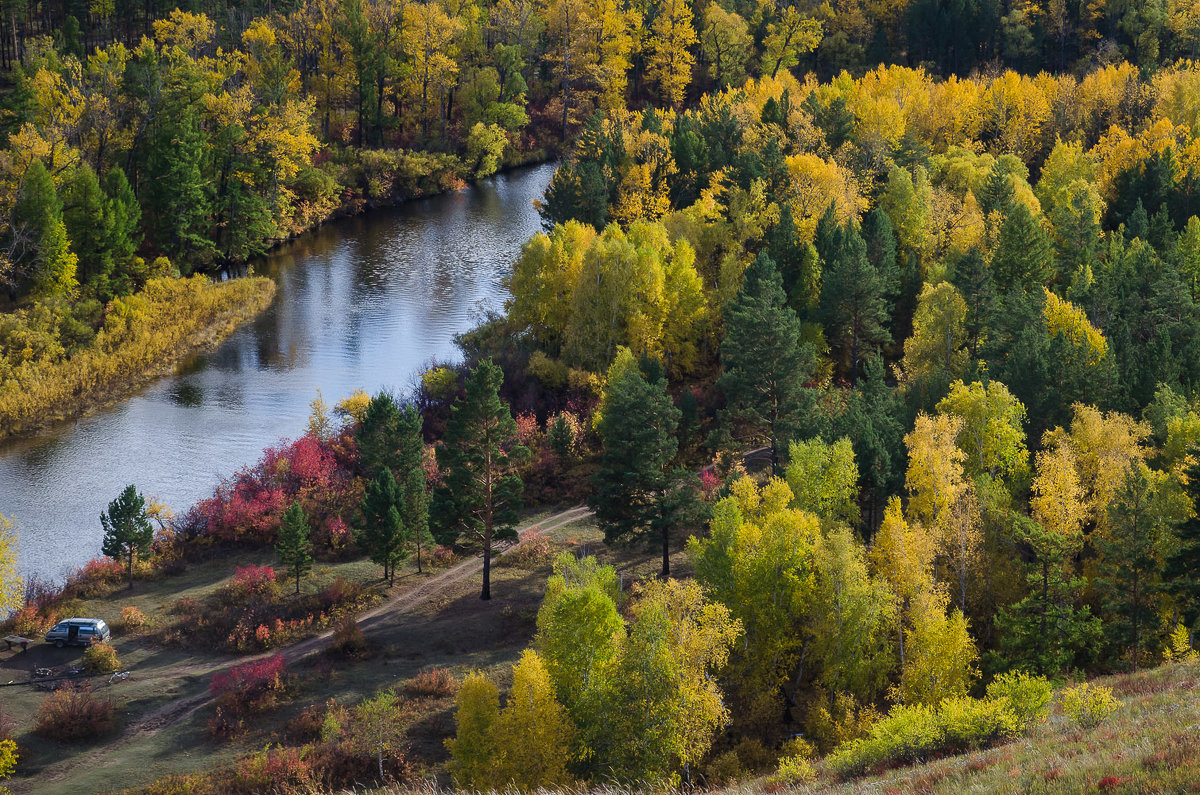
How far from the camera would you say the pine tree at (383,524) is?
184 feet

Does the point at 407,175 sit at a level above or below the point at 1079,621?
above

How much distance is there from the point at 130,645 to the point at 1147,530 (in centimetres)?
4407

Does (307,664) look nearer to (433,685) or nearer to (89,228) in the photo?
(433,685)

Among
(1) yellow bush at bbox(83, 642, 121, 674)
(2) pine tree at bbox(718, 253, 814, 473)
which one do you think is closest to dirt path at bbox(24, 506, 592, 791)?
(1) yellow bush at bbox(83, 642, 121, 674)

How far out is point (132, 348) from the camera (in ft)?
278

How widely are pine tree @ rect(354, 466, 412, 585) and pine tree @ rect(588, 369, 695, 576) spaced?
9.76 metres

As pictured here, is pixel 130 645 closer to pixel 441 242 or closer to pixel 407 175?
pixel 441 242

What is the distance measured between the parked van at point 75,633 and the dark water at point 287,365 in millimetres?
6887

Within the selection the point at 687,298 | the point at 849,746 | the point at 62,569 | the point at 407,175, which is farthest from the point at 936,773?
the point at 407,175

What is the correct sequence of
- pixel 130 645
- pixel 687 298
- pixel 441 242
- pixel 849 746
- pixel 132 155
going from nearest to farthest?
pixel 849 746, pixel 130 645, pixel 687 298, pixel 132 155, pixel 441 242

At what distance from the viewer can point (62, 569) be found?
57969mm

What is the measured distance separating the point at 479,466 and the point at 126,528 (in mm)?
17482

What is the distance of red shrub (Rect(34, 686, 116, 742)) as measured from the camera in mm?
45031

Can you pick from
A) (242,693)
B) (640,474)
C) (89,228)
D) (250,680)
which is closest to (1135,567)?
(640,474)
